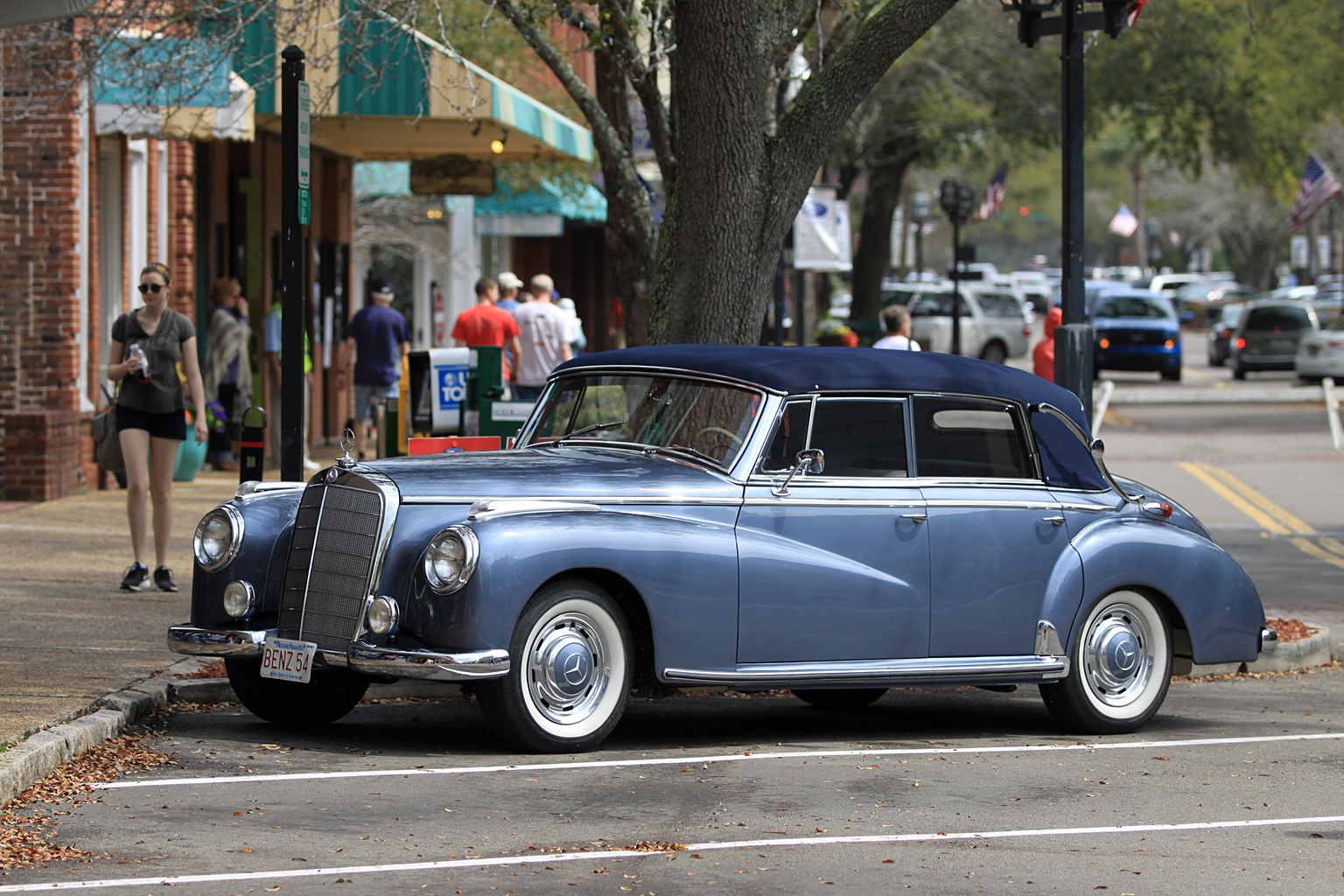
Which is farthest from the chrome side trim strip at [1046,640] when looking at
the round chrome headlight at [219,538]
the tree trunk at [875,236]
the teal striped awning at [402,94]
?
the tree trunk at [875,236]

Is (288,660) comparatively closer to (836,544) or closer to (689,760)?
(689,760)

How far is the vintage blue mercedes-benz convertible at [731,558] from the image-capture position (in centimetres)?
725

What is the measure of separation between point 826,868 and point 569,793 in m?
1.30

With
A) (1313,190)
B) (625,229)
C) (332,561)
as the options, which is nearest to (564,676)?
(332,561)

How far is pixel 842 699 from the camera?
9.29 m

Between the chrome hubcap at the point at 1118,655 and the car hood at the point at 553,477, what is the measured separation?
1.98 m

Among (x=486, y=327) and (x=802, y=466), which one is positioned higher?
(x=486, y=327)

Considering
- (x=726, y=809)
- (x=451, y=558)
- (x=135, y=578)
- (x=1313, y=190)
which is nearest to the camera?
(x=726, y=809)

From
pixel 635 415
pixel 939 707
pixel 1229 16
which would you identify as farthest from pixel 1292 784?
pixel 1229 16

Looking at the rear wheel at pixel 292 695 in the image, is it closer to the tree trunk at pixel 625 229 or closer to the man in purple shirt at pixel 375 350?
the tree trunk at pixel 625 229

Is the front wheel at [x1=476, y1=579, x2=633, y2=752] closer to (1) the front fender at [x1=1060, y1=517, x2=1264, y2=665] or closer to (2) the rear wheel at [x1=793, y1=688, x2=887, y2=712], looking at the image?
(2) the rear wheel at [x1=793, y1=688, x2=887, y2=712]

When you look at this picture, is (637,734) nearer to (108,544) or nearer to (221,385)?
(108,544)

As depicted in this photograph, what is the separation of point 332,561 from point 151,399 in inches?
160

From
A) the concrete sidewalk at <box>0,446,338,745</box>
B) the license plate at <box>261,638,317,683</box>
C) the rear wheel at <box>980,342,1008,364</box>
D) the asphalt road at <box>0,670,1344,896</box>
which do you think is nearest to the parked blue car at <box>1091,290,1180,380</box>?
the rear wheel at <box>980,342,1008,364</box>
